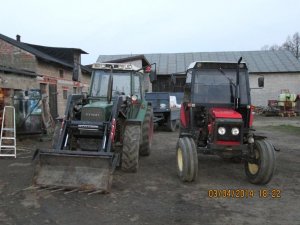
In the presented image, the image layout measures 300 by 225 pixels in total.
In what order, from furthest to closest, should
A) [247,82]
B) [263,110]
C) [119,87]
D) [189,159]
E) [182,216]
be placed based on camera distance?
[263,110]
[119,87]
[247,82]
[189,159]
[182,216]

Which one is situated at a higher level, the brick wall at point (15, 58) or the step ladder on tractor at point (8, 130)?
the brick wall at point (15, 58)

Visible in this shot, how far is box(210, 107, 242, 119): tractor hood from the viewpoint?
8.15 meters

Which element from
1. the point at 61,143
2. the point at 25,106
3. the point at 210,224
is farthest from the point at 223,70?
the point at 25,106

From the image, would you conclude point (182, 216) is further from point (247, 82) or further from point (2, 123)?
point (2, 123)

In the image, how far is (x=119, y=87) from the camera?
1096cm

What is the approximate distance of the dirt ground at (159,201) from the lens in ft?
19.1

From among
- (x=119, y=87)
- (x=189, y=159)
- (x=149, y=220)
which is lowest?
(x=149, y=220)

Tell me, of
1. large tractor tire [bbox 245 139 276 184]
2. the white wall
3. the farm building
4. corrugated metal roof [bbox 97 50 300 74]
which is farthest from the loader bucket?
the white wall

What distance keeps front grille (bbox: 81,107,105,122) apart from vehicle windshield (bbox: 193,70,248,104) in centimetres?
206

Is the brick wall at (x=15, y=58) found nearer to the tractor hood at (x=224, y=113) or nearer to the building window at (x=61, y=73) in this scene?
the building window at (x=61, y=73)

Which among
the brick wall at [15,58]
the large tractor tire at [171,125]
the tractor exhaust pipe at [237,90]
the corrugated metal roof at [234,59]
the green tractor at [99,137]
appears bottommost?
the large tractor tire at [171,125]

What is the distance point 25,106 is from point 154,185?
328 inches

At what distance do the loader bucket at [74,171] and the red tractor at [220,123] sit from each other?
159 centimetres
